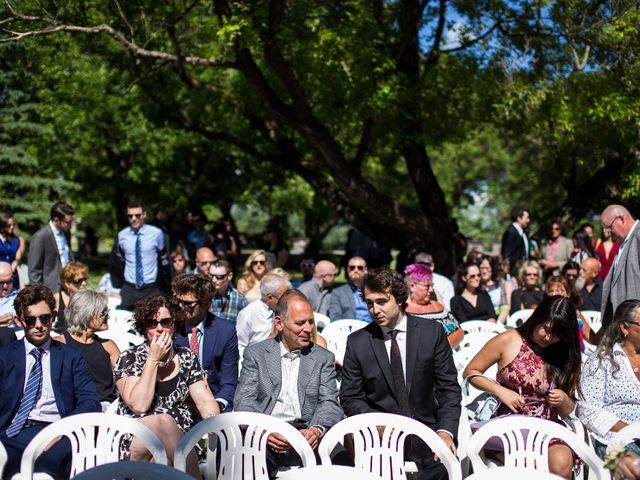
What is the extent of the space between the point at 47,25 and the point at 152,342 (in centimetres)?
926

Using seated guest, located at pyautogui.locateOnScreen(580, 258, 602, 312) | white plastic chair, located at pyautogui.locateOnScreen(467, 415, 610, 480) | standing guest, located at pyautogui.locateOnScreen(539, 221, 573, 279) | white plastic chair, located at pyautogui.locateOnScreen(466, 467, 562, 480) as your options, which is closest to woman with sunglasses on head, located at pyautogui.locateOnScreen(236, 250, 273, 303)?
seated guest, located at pyautogui.locateOnScreen(580, 258, 602, 312)

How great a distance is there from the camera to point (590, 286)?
358 inches

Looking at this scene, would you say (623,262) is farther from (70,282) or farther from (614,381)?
(70,282)

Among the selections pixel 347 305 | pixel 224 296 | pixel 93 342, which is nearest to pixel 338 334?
pixel 347 305

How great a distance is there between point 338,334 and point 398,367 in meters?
2.47

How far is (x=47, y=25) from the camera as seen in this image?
11.8 metres

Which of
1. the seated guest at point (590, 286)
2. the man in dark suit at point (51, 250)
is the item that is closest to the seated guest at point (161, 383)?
the man in dark suit at point (51, 250)

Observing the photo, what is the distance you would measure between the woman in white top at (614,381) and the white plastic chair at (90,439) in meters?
2.61

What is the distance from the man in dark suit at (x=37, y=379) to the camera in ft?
14.5

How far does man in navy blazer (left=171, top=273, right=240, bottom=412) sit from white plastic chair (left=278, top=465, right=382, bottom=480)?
2.20m

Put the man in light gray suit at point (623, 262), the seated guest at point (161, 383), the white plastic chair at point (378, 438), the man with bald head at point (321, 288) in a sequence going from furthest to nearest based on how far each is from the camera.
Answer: the man with bald head at point (321, 288), the man in light gray suit at point (623, 262), the seated guest at point (161, 383), the white plastic chair at point (378, 438)

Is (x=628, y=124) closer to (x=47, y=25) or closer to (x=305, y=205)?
(x=47, y=25)

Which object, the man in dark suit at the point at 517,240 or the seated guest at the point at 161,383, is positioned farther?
the man in dark suit at the point at 517,240

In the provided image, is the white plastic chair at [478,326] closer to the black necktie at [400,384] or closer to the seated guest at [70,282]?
the black necktie at [400,384]
